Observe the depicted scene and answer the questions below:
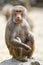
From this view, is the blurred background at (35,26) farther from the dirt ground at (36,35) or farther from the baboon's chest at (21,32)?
the baboon's chest at (21,32)

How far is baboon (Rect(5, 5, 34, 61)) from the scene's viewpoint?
5220 millimetres

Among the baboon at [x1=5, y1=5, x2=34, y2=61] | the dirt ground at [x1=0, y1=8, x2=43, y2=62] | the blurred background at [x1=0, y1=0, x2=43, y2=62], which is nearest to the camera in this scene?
the baboon at [x1=5, y1=5, x2=34, y2=61]

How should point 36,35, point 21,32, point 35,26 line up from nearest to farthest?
point 21,32, point 36,35, point 35,26

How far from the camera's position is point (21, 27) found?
17.7 ft

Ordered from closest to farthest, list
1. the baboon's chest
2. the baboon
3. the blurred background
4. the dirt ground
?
the baboon → the baboon's chest → the dirt ground → the blurred background

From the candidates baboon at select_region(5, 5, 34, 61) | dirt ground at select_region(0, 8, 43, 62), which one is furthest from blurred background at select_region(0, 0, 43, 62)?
baboon at select_region(5, 5, 34, 61)

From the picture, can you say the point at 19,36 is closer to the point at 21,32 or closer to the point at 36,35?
the point at 21,32

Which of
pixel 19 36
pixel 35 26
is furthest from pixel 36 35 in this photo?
pixel 19 36

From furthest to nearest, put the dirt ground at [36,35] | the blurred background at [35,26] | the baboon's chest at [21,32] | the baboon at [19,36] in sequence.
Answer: the blurred background at [35,26]
the dirt ground at [36,35]
the baboon's chest at [21,32]
the baboon at [19,36]

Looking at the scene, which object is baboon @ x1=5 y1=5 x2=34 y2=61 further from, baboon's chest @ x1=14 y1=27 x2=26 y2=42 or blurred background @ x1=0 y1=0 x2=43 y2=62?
blurred background @ x1=0 y1=0 x2=43 y2=62

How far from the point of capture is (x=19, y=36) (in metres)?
5.41

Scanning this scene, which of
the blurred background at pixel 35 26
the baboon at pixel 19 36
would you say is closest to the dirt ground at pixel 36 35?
the blurred background at pixel 35 26

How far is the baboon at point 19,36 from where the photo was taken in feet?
17.1

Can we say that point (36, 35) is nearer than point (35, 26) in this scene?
Yes
